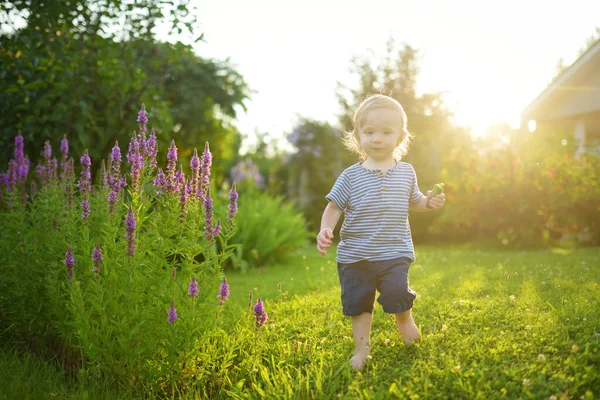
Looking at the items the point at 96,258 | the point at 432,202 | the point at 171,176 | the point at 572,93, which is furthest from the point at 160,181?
the point at 572,93

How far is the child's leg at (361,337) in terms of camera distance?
3318mm

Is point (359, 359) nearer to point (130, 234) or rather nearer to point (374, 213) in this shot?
point (374, 213)

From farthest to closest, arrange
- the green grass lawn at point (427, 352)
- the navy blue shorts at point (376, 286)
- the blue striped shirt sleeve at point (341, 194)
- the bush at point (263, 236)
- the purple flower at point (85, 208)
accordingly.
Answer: the bush at point (263, 236), the purple flower at point (85, 208), the blue striped shirt sleeve at point (341, 194), the navy blue shorts at point (376, 286), the green grass lawn at point (427, 352)

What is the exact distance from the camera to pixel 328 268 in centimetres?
791

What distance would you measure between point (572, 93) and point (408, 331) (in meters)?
12.5

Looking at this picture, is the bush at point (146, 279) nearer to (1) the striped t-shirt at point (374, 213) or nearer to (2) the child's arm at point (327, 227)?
(2) the child's arm at point (327, 227)

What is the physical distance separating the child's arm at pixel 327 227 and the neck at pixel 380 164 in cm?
36

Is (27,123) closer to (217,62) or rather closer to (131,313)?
(131,313)

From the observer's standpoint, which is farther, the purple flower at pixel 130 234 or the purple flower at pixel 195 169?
the purple flower at pixel 195 169

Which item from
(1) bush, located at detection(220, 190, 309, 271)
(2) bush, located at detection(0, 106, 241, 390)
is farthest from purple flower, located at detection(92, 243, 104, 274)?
(1) bush, located at detection(220, 190, 309, 271)

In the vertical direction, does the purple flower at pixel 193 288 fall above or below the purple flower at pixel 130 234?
below

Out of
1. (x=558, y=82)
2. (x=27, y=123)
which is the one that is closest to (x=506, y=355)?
(x=27, y=123)

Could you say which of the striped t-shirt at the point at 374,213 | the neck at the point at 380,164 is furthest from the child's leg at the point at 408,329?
the neck at the point at 380,164

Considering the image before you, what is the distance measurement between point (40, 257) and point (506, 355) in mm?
3421
